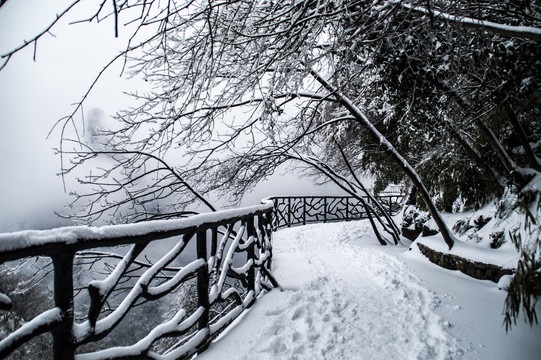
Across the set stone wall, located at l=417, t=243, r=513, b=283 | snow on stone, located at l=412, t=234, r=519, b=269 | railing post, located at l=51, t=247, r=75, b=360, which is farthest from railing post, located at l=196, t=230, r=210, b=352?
stone wall, located at l=417, t=243, r=513, b=283

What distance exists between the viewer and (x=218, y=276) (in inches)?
105

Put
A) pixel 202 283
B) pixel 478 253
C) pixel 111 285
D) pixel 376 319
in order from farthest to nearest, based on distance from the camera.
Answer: pixel 478 253 → pixel 376 319 → pixel 202 283 → pixel 111 285

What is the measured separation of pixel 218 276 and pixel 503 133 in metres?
5.55

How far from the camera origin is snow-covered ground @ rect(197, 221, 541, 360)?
2287 millimetres

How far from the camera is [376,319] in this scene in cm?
288

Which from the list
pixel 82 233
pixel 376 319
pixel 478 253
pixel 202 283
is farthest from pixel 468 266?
pixel 82 233

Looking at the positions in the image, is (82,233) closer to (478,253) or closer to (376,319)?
(376,319)

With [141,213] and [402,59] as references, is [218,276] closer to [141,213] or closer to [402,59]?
[141,213]

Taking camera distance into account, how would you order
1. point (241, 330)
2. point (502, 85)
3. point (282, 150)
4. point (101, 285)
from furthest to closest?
point (282, 150) → point (502, 85) → point (241, 330) → point (101, 285)

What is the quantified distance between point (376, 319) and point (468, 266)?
8.43 feet

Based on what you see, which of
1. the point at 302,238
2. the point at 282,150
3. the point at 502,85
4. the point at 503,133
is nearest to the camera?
the point at 502,85

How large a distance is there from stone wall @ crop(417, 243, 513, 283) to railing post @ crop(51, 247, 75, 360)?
195 inches

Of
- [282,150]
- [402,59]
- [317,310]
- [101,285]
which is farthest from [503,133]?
[101,285]

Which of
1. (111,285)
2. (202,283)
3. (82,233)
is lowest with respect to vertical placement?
(202,283)
